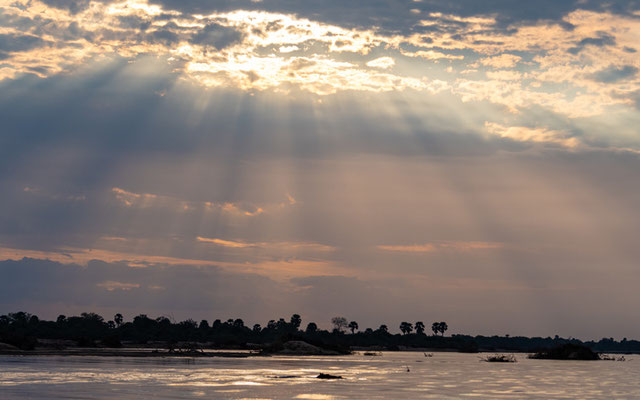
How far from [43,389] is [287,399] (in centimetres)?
1979

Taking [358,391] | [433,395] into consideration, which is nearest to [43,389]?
[358,391]

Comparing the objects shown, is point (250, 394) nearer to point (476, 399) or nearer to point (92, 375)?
point (476, 399)

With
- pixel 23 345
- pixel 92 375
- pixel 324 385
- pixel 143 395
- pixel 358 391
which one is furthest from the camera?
pixel 23 345

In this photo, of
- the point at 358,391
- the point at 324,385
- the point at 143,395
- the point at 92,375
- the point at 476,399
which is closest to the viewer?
the point at 143,395

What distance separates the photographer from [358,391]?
6397cm

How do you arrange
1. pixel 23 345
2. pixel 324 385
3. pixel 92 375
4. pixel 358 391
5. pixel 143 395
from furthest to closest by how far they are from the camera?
pixel 23 345 < pixel 92 375 < pixel 324 385 < pixel 358 391 < pixel 143 395

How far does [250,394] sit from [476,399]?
18.8 meters

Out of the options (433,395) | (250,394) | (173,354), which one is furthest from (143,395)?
(173,354)

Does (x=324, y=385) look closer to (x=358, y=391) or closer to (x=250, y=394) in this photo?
(x=358, y=391)

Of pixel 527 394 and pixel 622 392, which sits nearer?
pixel 527 394

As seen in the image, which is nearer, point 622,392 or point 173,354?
point 622,392

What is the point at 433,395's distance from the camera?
6072 cm

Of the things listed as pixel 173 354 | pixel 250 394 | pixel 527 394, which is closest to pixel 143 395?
pixel 250 394

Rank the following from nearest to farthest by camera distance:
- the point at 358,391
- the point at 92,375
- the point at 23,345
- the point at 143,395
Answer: the point at 143,395
the point at 358,391
the point at 92,375
the point at 23,345
